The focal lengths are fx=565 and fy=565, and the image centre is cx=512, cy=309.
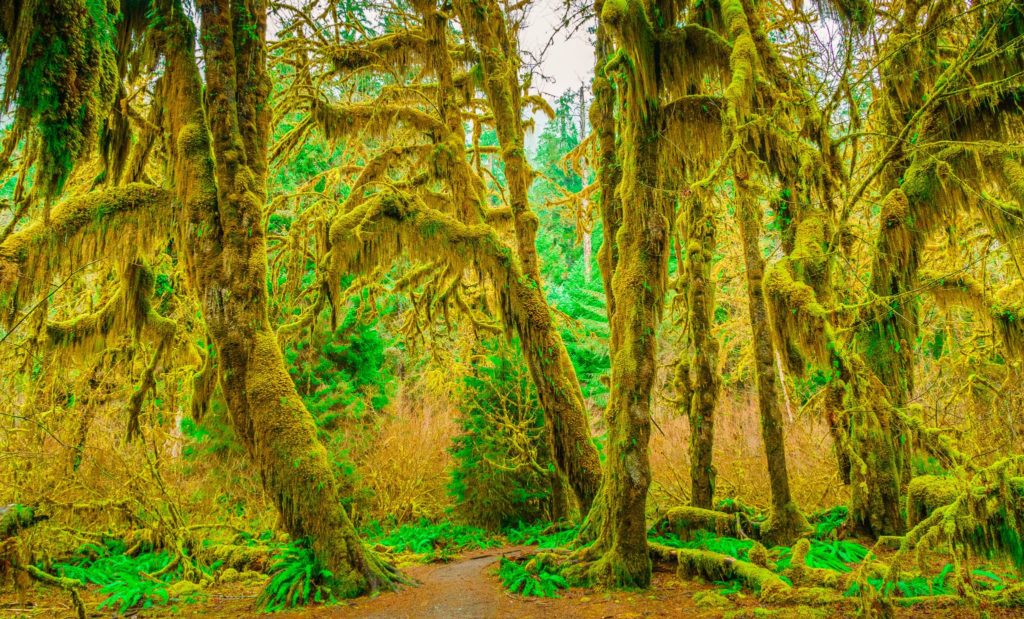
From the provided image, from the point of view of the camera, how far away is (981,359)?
8.55 metres

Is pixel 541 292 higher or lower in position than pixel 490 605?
higher

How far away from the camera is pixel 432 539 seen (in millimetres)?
10234

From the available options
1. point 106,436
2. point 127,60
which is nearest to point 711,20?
point 127,60

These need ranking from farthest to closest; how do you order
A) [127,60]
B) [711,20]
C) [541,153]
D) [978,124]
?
[541,153], [127,60], [711,20], [978,124]

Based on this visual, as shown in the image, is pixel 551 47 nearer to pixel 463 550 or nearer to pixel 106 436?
pixel 463 550

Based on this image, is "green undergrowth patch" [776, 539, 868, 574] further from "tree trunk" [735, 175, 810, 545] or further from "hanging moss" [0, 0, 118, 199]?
"hanging moss" [0, 0, 118, 199]

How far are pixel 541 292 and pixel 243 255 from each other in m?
4.16

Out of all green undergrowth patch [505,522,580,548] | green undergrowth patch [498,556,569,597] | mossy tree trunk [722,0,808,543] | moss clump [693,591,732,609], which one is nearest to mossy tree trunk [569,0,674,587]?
green undergrowth patch [498,556,569,597]

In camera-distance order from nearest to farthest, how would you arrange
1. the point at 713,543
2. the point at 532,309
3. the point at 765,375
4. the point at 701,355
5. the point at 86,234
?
the point at 86,234, the point at 713,543, the point at 765,375, the point at 701,355, the point at 532,309

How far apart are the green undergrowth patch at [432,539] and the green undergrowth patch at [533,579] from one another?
2.74 m

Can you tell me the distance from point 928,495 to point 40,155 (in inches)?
293

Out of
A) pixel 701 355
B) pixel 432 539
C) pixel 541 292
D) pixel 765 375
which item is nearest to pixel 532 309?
pixel 541 292

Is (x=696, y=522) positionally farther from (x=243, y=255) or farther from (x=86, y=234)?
(x=86, y=234)

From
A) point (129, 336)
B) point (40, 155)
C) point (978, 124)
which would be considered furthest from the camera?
point (129, 336)
